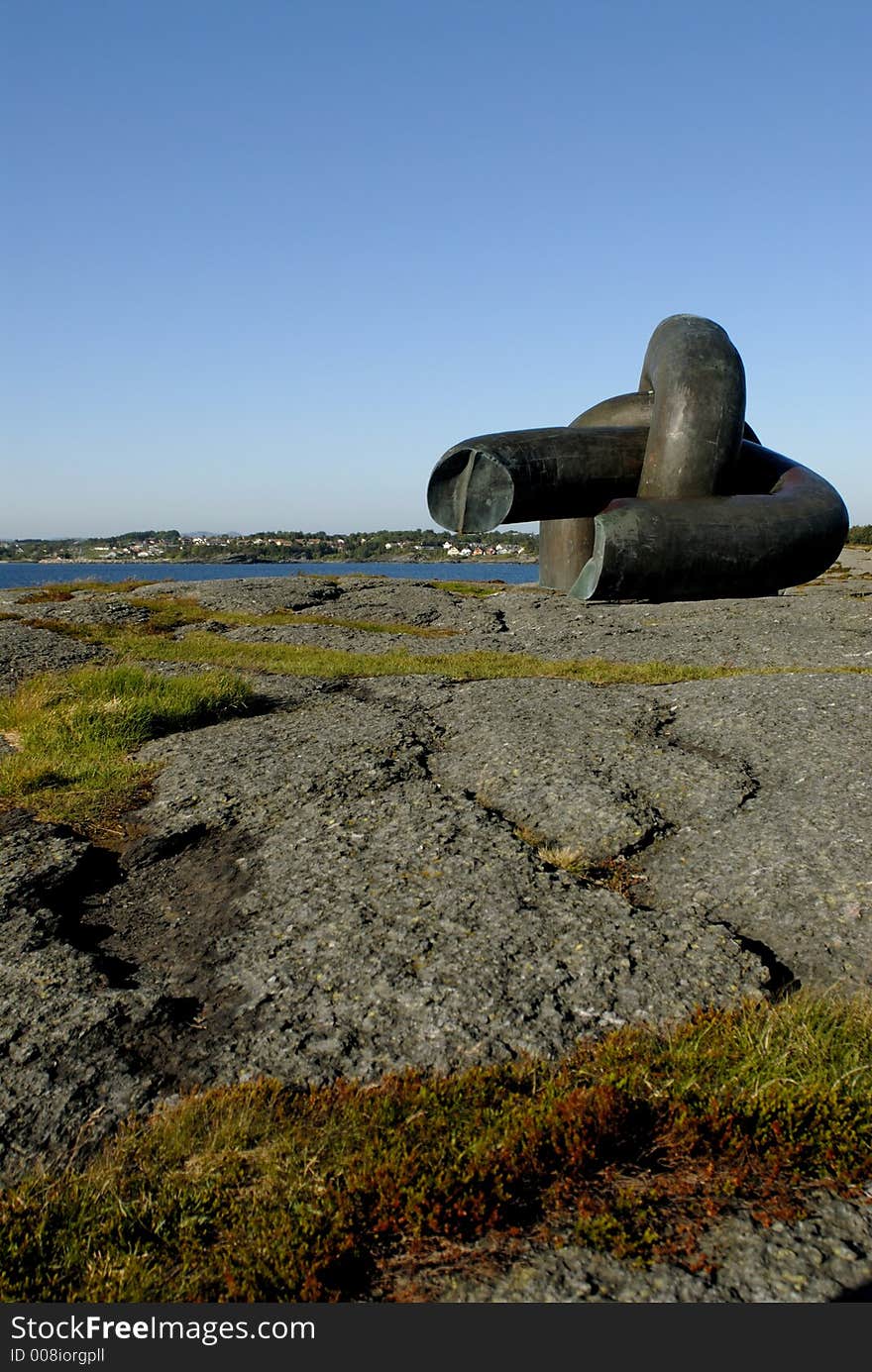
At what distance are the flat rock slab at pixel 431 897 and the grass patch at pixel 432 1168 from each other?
20 centimetres

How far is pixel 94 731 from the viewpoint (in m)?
8.27

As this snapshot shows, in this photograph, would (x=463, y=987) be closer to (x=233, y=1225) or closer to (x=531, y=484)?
(x=233, y=1225)

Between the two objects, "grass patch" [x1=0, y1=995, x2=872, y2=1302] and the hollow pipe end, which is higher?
the hollow pipe end

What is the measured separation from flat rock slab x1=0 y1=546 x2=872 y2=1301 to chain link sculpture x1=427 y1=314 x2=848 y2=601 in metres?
1.30

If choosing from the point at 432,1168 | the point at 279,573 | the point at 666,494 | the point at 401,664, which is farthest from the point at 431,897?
the point at 279,573

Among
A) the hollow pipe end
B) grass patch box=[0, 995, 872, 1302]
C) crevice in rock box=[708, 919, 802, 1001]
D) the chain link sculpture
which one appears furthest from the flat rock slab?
the hollow pipe end

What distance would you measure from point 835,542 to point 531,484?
11.3ft

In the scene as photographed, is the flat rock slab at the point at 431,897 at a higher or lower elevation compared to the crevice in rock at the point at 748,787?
lower

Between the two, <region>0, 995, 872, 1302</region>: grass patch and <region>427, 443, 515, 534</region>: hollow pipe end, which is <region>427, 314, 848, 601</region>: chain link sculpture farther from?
<region>0, 995, 872, 1302</region>: grass patch

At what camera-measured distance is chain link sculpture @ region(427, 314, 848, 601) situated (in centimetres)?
839

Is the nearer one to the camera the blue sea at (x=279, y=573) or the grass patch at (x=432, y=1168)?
the grass patch at (x=432, y=1168)

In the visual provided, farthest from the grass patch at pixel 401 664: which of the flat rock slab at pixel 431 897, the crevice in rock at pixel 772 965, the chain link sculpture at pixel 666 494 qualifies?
the crevice in rock at pixel 772 965

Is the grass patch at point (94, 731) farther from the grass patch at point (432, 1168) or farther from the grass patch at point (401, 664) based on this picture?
the grass patch at point (432, 1168)

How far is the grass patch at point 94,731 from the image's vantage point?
654 cm
